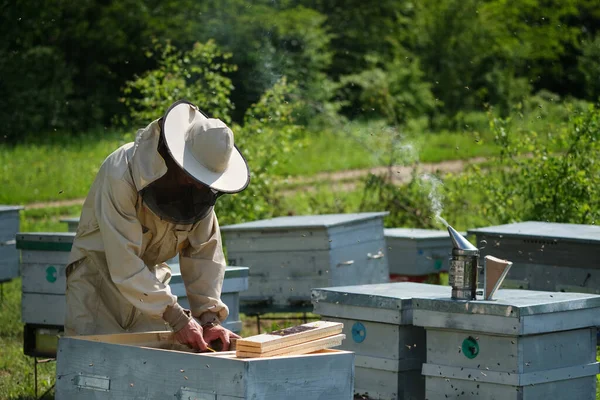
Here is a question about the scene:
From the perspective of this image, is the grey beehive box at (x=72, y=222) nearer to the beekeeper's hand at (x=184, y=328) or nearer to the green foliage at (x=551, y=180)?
the beekeeper's hand at (x=184, y=328)

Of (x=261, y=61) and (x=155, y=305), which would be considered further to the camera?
(x=261, y=61)

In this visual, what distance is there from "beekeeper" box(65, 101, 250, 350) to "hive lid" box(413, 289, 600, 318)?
91 centimetres

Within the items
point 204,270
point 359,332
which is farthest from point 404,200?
point 204,270

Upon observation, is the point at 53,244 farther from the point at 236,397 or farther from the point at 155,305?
the point at 236,397

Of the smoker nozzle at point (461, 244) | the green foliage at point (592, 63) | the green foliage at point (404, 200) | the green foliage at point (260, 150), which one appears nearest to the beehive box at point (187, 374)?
the smoker nozzle at point (461, 244)

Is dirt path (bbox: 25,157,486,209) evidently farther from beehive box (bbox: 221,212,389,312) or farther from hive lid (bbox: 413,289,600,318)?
hive lid (bbox: 413,289,600,318)

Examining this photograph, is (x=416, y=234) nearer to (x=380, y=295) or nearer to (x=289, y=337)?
(x=380, y=295)

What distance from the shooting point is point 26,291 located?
17.2 ft

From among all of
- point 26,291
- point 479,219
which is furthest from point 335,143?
point 26,291

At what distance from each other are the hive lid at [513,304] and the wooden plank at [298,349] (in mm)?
705

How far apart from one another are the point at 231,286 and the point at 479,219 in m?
5.00

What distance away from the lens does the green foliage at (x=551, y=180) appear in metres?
7.16

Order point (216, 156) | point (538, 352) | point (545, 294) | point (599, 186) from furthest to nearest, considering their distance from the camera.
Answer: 1. point (599, 186)
2. point (545, 294)
3. point (538, 352)
4. point (216, 156)

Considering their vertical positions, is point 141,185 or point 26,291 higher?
point 141,185
